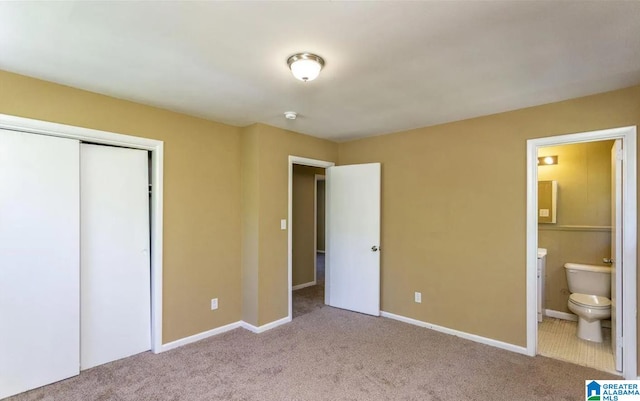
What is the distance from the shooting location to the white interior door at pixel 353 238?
4117 mm

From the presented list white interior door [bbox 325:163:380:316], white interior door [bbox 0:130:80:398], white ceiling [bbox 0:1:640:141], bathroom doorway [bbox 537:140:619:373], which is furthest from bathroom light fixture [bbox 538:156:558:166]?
white interior door [bbox 0:130:80:398]

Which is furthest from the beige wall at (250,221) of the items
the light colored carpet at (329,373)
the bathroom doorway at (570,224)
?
the bathroom doorway at (570,224)

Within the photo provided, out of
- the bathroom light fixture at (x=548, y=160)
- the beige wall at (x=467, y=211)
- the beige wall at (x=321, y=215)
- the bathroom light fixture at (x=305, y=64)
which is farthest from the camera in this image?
the beige wall at (x=321, y=215)

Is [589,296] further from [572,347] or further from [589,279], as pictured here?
[572,347]

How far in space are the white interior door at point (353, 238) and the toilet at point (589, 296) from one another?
2162 mm

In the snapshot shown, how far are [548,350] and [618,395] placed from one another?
0.72 m

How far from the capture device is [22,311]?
7.87 feet

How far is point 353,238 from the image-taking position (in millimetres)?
4320

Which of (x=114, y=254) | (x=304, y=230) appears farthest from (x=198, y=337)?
(x=304, y=230)

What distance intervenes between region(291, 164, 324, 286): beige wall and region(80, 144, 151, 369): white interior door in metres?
2.86

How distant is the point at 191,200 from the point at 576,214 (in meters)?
4.65

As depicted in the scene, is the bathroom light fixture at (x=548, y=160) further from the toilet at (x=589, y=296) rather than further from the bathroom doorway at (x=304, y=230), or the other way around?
the bathroom doorway at (x=304, y=230)

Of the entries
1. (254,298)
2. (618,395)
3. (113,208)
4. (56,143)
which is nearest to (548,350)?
(618,395)

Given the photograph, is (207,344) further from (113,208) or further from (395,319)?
(395,319)
